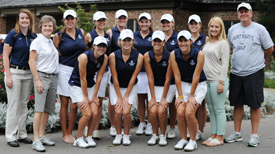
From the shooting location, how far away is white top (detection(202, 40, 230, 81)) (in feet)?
19.8

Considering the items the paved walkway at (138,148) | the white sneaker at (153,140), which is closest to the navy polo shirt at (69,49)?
the paved walkway at (138,148)

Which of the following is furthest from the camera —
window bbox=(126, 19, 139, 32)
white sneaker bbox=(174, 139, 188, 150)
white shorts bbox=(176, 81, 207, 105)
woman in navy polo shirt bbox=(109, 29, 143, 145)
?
window bbox=(126, 19, 139, 32)

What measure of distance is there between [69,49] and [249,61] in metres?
3.13

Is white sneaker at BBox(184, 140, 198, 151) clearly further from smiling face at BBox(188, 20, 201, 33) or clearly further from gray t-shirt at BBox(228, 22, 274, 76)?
smiling face at BBox(188, 20, 201, 33)

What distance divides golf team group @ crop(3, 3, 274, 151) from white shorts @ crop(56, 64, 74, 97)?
17mm

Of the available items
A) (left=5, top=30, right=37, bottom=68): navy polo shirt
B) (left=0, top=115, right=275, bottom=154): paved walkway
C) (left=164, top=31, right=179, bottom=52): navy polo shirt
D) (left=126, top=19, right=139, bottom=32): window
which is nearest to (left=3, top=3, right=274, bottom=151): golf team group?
(left=5, top=30, right=37, bottom=68): navy polo shirt

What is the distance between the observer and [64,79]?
632 cm

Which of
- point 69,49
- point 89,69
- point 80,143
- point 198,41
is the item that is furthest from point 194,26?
point 80,143

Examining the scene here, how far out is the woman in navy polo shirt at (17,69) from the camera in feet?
19.2

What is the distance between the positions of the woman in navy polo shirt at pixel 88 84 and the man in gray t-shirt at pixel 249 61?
2320mm

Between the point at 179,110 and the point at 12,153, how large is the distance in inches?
109

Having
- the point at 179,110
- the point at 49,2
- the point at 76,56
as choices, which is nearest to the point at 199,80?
the point at 179,110

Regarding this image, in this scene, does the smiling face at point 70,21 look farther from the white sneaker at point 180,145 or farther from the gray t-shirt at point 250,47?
the gray t-shirt at point 250,47

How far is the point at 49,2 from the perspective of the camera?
21.3m
